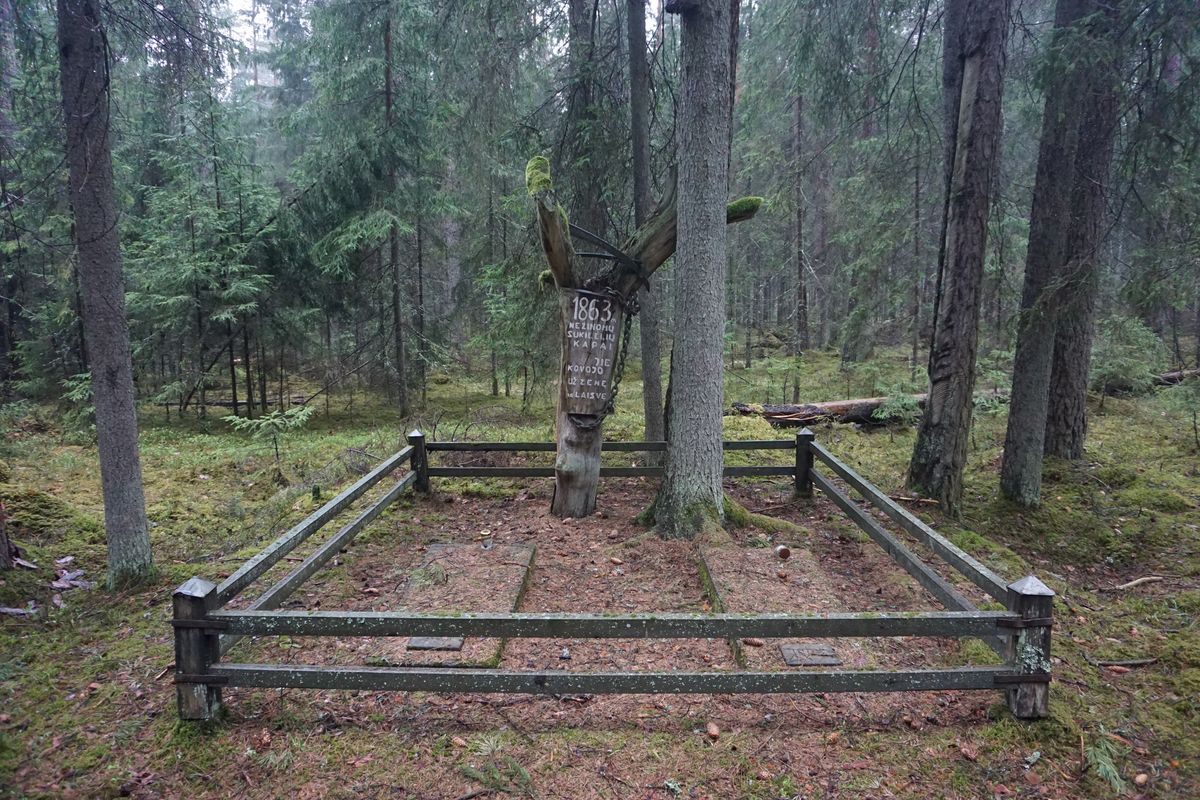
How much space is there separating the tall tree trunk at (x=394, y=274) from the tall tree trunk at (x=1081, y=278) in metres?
12.0

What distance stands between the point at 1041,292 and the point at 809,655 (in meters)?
5.40

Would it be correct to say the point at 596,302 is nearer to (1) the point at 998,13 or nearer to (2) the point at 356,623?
(2) the point at 356,623

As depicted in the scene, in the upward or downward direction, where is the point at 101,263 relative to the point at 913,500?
upward

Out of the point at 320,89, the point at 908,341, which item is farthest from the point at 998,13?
the point at 908,341

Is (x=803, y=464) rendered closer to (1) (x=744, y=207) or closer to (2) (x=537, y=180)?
(1) (x=744, y=207)

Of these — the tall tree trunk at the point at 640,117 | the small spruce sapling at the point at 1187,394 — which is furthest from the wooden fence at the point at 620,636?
the small spruce sapling at the point at 1187,394

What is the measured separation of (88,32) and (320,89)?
11057mm

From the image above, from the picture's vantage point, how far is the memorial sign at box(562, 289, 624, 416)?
6.54 metres

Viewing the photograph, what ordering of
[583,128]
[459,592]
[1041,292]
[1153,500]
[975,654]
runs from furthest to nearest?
[583,128], [1153,500], [1041,292], [459,592], [975,654]

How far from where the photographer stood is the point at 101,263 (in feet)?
16.8

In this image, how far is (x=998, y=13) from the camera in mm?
6164

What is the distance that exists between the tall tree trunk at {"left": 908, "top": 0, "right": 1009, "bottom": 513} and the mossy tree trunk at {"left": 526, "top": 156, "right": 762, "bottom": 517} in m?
2.12

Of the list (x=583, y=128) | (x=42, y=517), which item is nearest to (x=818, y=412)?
(x=583, y=128)

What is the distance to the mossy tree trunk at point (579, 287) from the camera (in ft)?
21.2
